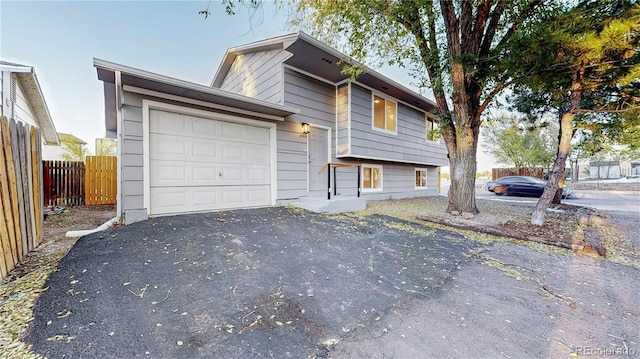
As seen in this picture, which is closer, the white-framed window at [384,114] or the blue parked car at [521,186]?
the white-framed window at [384,114]

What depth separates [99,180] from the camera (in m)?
7.88

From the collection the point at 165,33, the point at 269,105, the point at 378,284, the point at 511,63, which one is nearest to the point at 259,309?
the point at 378,284

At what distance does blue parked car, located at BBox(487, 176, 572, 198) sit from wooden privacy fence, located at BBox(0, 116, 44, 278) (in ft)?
52.3

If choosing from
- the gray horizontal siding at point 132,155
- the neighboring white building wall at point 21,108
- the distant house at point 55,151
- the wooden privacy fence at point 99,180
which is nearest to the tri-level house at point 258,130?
the gray horizontal siding at point 132,155

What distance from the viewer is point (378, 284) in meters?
2.36

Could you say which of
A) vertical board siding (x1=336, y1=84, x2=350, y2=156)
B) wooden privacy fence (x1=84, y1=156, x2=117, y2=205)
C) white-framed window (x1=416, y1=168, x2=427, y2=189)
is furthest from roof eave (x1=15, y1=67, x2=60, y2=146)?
white-framed window (x1=416, y1=168, x2=427, y2=189)

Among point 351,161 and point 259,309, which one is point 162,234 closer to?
point 259,309

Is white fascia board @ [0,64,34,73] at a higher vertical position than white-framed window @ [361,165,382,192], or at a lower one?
higher

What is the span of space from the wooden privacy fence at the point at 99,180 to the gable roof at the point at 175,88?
260cm

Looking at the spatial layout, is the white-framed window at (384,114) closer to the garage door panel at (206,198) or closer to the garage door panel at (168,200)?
the garage door panel at (206,198)

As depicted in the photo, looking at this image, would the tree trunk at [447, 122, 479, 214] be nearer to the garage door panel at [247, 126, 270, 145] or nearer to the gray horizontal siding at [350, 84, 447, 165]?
the gray horizontal siding at [350, 84, 447, 165]

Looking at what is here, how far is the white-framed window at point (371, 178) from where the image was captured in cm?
904

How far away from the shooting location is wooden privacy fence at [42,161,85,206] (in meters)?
7.15

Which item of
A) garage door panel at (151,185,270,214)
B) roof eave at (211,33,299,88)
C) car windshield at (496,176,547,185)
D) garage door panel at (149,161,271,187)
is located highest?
roof eave at (211,33,299,88)
